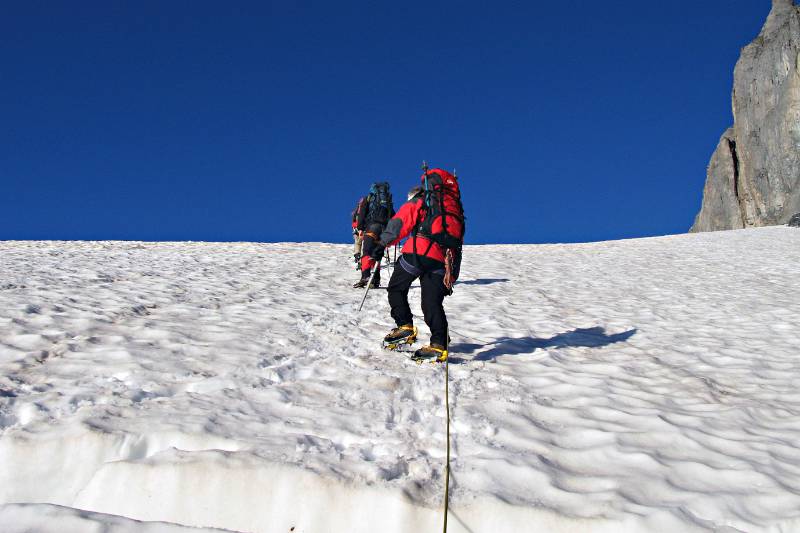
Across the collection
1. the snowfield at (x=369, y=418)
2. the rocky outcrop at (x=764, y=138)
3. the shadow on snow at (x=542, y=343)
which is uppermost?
the rocky outcrop at (x=764, y=138)

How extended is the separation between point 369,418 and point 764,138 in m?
→ 92.1

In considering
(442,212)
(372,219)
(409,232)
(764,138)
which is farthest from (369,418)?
(764,138)

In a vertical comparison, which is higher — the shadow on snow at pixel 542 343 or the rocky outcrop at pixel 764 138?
the rocky outcrop at pixel 764 138

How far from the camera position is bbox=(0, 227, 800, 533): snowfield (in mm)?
3156

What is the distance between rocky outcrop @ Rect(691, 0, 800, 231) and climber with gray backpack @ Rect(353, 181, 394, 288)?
70.9 m

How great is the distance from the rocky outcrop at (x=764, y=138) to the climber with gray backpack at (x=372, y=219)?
70.9 m

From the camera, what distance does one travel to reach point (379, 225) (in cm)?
1301

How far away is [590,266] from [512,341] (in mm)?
12638

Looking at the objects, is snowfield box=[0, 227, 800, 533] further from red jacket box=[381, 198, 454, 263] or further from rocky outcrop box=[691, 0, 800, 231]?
rocky outcrop box=[691, 0, 800, 231]

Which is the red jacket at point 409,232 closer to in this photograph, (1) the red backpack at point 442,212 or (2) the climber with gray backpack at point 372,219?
(1) the red backpack at point 442,212

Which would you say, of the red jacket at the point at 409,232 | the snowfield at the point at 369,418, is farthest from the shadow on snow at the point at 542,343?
the red jacket at the point at 409,232

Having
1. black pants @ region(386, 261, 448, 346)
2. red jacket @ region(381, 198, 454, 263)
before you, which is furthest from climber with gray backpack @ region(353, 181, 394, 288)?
red jacket @ region(381, 198, 454, 263)

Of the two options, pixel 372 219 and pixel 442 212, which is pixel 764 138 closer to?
pixel 372 219

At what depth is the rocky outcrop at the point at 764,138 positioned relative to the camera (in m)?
72.2
